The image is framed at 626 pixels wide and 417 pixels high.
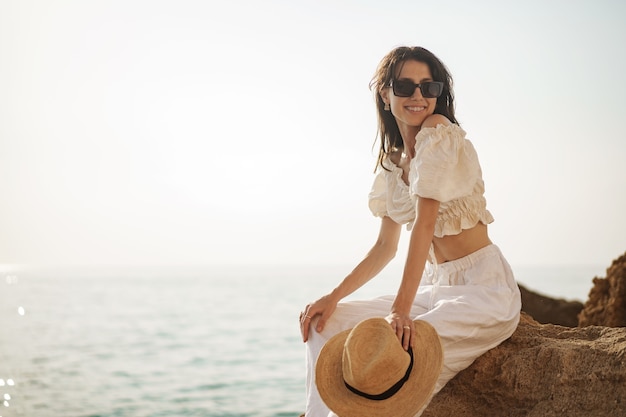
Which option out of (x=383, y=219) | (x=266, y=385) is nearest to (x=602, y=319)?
(x=383, y=219)

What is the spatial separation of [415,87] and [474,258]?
2.96 feet

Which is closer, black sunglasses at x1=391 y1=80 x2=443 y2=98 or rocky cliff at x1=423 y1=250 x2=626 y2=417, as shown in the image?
rocky cliff at x1=423 y1=250 x2=626 y2=417

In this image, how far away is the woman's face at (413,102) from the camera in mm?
3404

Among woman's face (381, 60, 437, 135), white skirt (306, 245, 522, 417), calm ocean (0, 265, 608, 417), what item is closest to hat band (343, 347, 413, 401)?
white skirt (306, 245, 522, 417)

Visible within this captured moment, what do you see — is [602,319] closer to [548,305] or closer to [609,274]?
[609,274]

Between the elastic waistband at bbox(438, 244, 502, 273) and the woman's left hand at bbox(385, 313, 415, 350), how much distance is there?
0.62 m

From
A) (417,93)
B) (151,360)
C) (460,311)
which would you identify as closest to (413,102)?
(417,93)

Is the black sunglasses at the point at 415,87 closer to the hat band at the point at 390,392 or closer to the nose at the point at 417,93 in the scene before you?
the nose at the point at 417,93

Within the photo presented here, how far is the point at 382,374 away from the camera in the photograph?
266cm

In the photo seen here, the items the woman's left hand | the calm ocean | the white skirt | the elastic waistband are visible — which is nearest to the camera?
the woman's left hand

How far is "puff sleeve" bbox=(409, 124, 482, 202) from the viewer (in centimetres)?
312

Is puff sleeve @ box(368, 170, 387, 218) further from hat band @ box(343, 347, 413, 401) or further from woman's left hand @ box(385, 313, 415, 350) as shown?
hat band @ box(343, 347, 413, 401)

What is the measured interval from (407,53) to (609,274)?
8.93 feet

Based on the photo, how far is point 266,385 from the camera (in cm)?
1327
